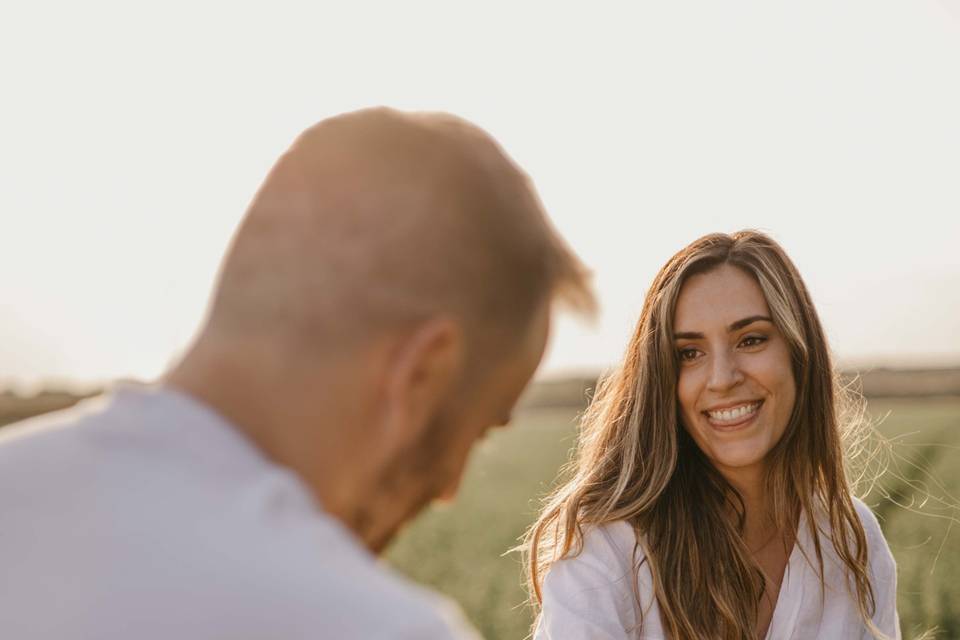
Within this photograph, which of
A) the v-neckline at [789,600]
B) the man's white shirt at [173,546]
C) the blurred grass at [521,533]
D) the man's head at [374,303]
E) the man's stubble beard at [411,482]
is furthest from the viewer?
the blurred grass at [521,533]

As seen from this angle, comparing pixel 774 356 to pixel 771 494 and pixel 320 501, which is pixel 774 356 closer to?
pixel 771 494

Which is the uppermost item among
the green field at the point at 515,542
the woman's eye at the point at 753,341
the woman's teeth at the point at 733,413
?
the woman's eye at the point at 753,341

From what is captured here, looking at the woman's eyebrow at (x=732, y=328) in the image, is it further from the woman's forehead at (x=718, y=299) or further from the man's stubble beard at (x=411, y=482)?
the man's stubble beard at (x=411, y=482)

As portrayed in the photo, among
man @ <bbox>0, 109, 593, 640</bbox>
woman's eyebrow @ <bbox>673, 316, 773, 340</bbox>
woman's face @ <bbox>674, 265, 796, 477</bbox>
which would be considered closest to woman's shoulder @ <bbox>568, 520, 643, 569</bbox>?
woman's face @ <bbox>674, 265, 796, 477</bbox>

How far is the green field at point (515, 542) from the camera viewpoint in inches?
303

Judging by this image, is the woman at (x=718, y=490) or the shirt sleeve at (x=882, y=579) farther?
the shirt sleeve at (x=882, y=579)

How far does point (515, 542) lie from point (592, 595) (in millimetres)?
9109

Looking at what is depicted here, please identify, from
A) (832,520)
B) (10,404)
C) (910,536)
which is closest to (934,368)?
(10,404)

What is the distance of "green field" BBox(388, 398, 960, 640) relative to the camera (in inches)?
303

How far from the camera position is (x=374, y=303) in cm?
120

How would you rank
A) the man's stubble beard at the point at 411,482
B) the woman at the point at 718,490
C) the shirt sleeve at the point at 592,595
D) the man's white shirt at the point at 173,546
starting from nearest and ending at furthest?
the man's white shirt at the point at 173,546, the man's stubble beard at the point at 411,482, the shirt sleeve at the point at 592,595, the woman at the point at 718,490

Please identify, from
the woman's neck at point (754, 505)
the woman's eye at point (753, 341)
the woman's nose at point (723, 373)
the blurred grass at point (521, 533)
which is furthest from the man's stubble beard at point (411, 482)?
the woman's neck at point (754, 505)

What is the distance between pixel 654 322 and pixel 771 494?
80 cm

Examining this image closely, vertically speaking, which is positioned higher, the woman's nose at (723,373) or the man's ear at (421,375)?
the man's ear at (421,375)
